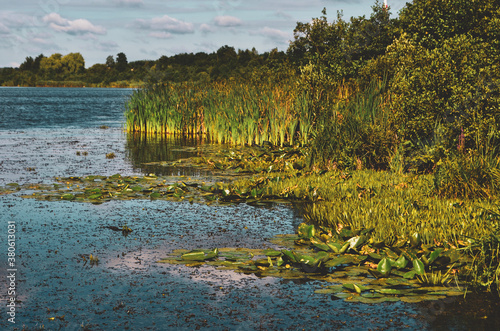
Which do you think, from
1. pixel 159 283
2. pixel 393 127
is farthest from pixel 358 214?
pixel 393 127

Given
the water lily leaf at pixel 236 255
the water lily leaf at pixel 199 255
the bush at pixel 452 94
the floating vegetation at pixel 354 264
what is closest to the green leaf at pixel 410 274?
the floating vegetation at pixel 354 264

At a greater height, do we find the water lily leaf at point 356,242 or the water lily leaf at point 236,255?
the water lily leaf at point 356,242

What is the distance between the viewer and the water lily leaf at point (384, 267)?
6105 millimetres

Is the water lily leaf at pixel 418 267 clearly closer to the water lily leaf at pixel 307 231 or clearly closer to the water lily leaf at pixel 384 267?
the water lily leaf at pixel 384 267

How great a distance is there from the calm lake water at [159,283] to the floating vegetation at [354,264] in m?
0.21

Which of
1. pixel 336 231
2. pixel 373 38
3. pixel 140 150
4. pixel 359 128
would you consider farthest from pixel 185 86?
pixel 336 231

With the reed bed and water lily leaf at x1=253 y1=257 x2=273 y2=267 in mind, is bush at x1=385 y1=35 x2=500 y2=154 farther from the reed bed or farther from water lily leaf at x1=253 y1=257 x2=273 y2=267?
water lily leaf at x1=253 y1=257 x2=273 y2=267

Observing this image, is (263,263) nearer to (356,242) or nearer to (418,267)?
(356,242)

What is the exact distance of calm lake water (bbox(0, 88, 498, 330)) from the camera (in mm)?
5023

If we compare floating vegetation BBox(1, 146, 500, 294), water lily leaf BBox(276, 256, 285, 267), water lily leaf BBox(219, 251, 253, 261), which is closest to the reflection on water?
floating vegetation BBox(1, 146, 500, 294)

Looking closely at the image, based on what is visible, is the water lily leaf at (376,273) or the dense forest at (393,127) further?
the dense forest at (393,127)

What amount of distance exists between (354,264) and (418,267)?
85 centimetres

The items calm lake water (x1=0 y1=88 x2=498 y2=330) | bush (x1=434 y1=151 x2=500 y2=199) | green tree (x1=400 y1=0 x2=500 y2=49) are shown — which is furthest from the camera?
green tree (x1=400 y1=0 x2=500 y2=49)

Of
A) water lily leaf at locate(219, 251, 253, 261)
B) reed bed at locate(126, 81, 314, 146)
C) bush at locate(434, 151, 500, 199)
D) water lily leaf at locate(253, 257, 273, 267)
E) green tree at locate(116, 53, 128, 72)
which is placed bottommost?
water lily leaf at locate(219, 251, 253, 261)
